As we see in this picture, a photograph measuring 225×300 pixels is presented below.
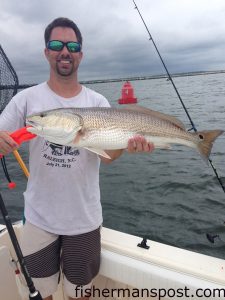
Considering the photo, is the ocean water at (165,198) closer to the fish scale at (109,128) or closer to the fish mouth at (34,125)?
the fish scale at (109,128)

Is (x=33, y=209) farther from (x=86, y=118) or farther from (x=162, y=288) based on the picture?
(x=162, y=288)

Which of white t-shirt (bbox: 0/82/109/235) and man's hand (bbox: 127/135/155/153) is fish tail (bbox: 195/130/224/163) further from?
white t-shirt (bbox: 0/82/109/235)

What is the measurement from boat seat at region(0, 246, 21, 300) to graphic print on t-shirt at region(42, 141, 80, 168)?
61.3 inches

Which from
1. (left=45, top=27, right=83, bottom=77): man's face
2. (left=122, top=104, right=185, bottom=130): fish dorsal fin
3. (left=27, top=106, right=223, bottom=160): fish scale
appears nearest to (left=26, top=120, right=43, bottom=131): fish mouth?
(left=27, top=106, right=223, bottom=160): fish scale

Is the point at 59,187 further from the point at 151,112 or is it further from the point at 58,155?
the point at 151,112

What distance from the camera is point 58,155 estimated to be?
3.10m

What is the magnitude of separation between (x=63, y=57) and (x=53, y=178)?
123 cm

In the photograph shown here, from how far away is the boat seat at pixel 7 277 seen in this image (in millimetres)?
3863

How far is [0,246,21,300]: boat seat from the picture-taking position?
3863 millimetres

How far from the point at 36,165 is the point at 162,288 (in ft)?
5.84

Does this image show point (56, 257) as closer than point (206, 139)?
Yes

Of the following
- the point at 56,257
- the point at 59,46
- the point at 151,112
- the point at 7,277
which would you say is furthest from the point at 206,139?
Result: the point at 7,277

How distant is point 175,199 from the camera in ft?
27.0

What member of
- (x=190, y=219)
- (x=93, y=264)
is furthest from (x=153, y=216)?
(x=93, y=264)
